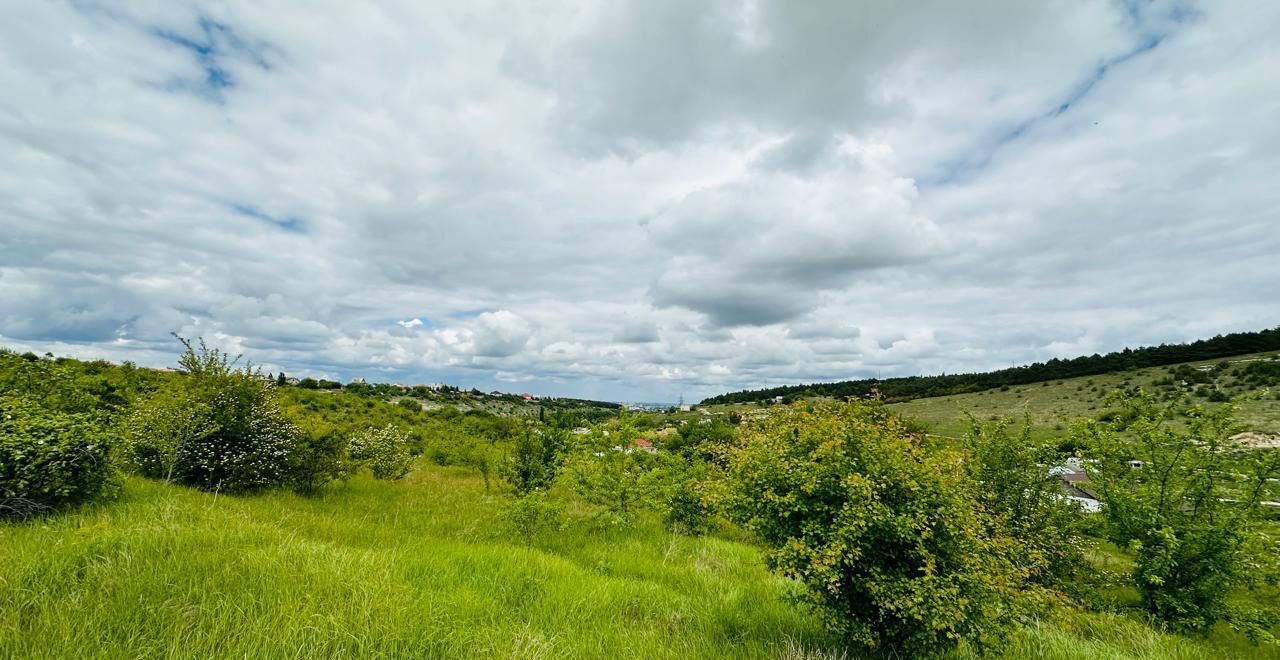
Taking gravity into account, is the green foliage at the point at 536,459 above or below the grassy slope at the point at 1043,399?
above

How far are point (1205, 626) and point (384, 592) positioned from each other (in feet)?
51.1

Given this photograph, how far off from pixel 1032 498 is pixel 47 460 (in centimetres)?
1957

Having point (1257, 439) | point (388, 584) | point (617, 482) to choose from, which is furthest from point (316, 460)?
point (1257, 439)

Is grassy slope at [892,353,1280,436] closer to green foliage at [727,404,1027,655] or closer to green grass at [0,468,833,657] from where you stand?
green grass at [0,468,833,657]

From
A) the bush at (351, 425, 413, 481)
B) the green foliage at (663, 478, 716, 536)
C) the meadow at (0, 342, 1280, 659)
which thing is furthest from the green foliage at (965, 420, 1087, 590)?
the bush at (351, 425, 413, 481)

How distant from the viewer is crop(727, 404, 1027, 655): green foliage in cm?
436

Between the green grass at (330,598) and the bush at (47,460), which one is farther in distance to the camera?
the bush at (47,460)

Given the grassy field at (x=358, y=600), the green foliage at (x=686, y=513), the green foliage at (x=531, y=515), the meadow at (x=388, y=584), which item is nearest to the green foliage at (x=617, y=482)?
the meadow at (x=388, y=584)

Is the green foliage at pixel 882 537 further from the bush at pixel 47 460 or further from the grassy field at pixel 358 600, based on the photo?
the bush at pixel 47 460

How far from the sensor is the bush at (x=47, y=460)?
6.58 metres

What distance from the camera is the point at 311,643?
392 centimetres

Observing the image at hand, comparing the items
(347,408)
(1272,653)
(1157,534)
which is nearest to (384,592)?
(1157,534)

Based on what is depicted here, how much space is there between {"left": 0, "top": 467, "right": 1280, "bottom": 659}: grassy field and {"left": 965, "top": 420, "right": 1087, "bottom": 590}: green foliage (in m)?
2.99

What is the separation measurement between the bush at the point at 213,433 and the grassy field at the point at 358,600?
9.19ft
